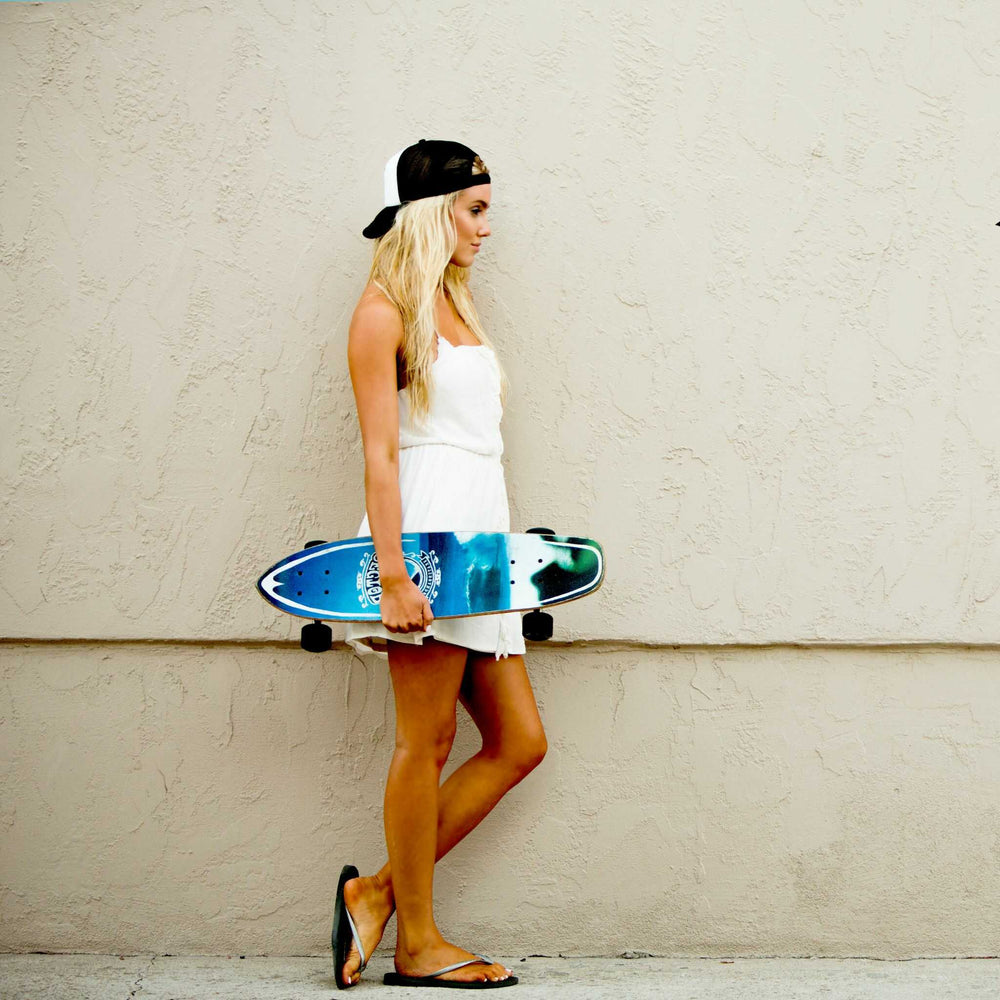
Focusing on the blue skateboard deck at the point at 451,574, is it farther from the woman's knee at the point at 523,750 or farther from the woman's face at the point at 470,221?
the woman's face at the point at 470,221

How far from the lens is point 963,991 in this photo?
112 inches

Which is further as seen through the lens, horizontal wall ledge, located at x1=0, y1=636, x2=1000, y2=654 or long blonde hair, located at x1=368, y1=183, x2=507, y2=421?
horizontal wall ledge, located at x1=0, y1=636, x2=1000, y2=654

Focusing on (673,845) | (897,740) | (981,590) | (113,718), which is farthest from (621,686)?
(113,718)

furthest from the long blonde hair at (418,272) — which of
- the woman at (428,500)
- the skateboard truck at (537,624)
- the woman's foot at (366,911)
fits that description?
the woman's foot at (366,911)

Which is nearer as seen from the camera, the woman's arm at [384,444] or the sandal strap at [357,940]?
the woman's arm at [384,444]

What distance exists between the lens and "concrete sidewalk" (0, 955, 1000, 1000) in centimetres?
281

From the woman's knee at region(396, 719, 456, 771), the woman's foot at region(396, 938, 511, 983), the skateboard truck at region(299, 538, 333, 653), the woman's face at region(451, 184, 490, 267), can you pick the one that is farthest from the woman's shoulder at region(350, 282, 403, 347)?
the woman's foot at region(396, 938, 511, 983)

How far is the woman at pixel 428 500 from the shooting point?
274 cm

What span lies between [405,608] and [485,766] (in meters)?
0.60

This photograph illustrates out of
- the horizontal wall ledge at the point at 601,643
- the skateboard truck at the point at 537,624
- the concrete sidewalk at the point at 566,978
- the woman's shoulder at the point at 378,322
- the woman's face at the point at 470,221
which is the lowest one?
the concrete sidewalk at the point at 566,978

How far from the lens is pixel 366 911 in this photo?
2900mm

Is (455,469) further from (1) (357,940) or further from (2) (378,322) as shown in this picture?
(1) (357,940)

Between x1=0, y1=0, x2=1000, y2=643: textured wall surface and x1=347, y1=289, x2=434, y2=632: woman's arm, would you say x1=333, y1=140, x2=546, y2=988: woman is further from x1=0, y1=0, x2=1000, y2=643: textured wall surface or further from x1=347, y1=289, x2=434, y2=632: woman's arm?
x1=0, y1=0, x2=1000, y2=643: textured wall surface

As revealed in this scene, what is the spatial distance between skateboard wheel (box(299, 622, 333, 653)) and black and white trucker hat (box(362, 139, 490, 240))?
3.62ft
